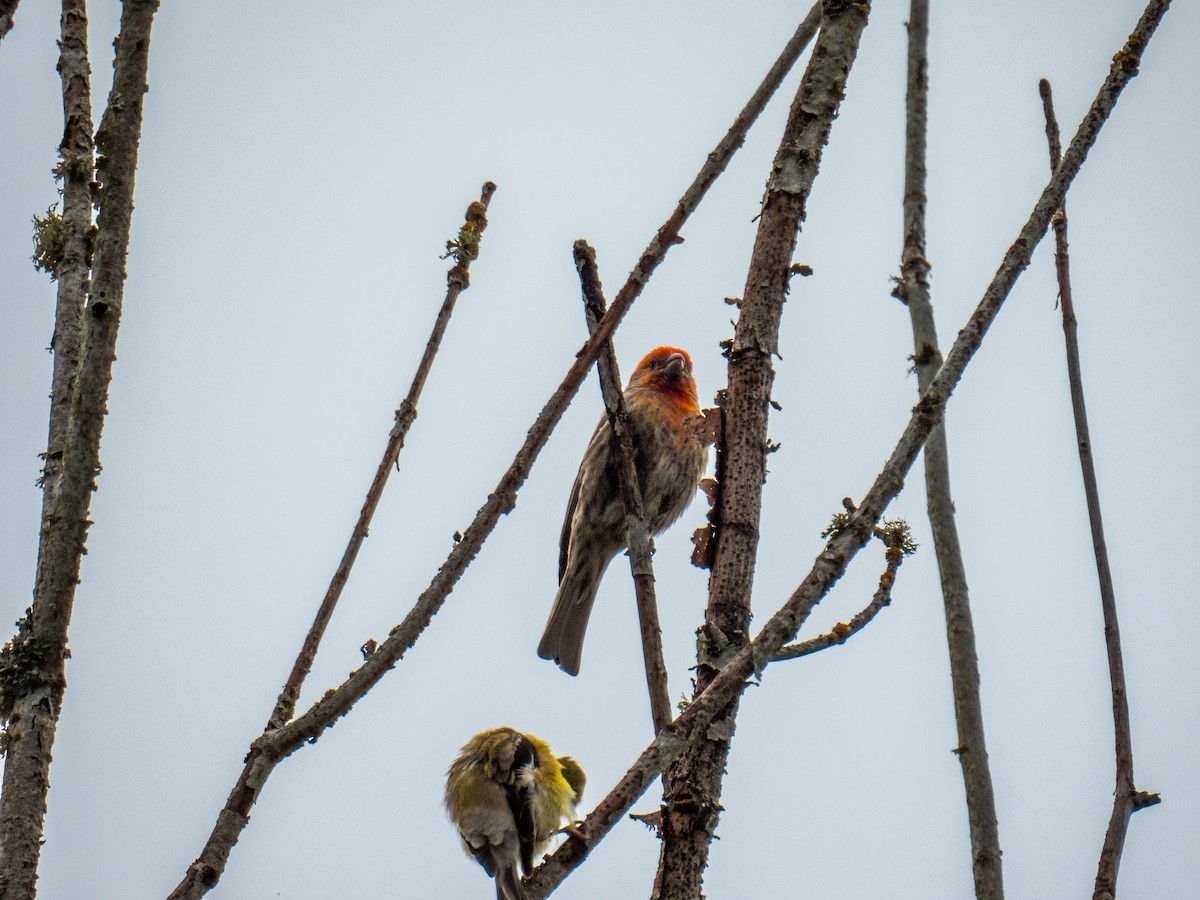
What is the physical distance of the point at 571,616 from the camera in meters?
6.98

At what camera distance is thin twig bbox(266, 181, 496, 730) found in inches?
111

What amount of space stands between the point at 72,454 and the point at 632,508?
1587 mm

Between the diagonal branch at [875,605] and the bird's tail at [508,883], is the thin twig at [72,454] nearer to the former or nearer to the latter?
the diagonal branch at [875,605]

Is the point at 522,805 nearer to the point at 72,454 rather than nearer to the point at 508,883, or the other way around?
the point at 508,883

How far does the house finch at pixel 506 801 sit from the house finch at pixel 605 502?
131 cm

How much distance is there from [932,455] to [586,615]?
12.9 ft

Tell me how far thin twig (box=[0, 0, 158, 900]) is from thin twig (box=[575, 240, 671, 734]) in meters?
1.14

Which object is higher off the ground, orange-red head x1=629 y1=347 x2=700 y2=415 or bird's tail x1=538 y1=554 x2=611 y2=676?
orange-red head x1=629 y1=347 x2=700 y2=415

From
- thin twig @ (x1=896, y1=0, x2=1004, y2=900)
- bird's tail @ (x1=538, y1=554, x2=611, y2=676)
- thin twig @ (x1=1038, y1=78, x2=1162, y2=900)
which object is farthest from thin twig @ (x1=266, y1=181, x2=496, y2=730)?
bird's tail @ (x1=538, y1=554, x2=611, y2=676)

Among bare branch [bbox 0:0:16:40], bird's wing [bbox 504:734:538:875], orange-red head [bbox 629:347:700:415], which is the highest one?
orange-red head [bbox 629:347:700:415]

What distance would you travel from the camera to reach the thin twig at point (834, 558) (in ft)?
6.74

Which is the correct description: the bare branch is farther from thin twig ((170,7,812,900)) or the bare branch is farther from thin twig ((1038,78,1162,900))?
thin twig ((1038,78,1162,900))

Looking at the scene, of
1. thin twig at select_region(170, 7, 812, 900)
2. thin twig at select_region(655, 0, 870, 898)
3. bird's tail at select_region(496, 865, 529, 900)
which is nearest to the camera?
thin twig at select_region(655, 0, 870, 898)

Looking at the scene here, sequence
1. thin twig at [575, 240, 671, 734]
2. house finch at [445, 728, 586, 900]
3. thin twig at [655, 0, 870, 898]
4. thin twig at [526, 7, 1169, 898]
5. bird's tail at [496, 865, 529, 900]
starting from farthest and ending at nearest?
house finch at [445, 728, 586, 900], bird's tail at [496, 865, 529, 900], thin twig at [575, 240, 671, 734], thin twig at [655, 0, 870, 898], thin twig at [526, 7, 1169, 898]
